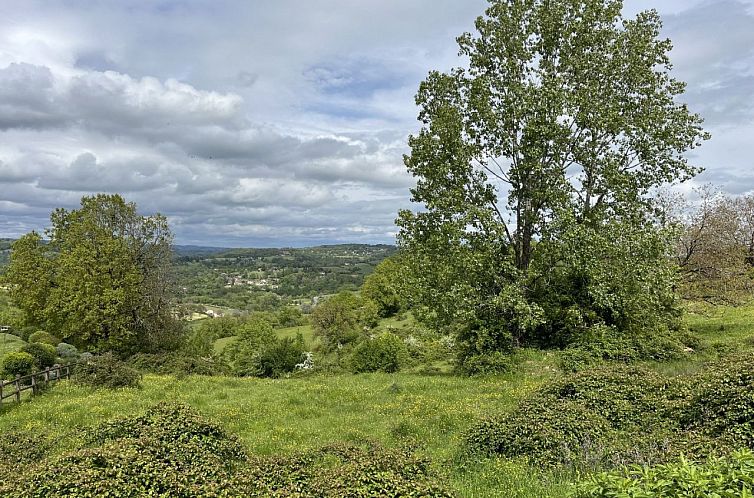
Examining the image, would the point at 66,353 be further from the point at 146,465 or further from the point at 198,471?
the point at 198,471

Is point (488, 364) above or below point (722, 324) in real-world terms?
below

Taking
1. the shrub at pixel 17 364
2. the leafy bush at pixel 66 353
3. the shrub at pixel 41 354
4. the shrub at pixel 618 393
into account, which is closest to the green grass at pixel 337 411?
the shrub at pixel 17 364

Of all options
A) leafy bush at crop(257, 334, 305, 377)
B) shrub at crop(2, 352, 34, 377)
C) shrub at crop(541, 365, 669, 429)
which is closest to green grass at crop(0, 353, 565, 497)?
shrub at crop(2, 352, 34, 377)

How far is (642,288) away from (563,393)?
10.7m

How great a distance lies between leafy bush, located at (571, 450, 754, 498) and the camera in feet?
15.3

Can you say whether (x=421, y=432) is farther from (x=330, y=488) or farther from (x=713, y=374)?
(x=713, y=374)

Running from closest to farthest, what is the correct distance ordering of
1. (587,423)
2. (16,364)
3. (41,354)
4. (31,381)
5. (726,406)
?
1. (726,406)
2. (587,423)
3. (31,381)
4. (16,364)
5. (41,354)

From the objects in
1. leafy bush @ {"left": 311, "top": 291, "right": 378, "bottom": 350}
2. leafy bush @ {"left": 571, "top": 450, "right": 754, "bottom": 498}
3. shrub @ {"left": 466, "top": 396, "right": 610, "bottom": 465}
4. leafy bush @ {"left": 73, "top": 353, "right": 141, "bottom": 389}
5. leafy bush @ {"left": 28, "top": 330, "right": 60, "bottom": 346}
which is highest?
leafy bush @ {"left": 571, "top": 450, "right": 754, "bottom": 498}

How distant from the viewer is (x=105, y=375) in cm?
2209

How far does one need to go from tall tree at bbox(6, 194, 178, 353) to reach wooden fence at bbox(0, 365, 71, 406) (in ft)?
38.5

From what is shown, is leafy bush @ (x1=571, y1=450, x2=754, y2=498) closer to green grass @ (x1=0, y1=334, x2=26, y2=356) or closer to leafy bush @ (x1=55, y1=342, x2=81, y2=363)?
leafy bush @ (x1=55, y1=342, x2=81, y2=363)

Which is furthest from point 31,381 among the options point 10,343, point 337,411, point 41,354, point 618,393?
point 618,393

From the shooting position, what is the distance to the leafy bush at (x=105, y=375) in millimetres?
21719

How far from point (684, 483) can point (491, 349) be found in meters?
18.1
